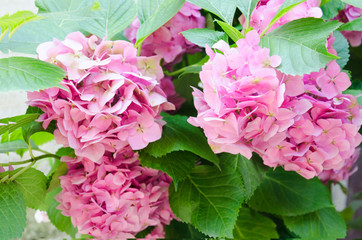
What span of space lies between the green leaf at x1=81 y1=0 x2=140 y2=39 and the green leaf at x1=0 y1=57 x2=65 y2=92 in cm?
8

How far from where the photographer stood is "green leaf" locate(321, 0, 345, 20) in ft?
1.42

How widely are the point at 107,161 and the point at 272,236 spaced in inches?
8.3

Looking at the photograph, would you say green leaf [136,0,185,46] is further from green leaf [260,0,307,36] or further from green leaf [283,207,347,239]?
green leaf [283,207,347,239]

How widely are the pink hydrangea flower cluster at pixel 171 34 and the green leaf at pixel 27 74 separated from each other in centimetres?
15

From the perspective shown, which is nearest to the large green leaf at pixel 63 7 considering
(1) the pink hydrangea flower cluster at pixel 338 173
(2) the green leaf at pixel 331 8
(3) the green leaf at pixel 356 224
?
(2) the green leaf at pixel 331 8

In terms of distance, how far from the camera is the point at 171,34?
43 cm

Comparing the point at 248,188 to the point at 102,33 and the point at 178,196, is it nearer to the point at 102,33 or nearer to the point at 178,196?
the point at 178,196

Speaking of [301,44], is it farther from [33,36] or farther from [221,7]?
[33,36]

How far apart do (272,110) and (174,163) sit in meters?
0.12

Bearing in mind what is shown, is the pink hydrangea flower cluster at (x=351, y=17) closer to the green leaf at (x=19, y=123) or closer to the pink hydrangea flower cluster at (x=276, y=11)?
the pink hydrangea flower cluster at (x=276, y=11)

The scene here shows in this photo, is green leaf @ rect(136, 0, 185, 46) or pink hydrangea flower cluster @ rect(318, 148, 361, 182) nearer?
green leaf @ rect(136, 0, 185, 46)

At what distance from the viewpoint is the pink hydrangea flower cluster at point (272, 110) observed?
0.29m

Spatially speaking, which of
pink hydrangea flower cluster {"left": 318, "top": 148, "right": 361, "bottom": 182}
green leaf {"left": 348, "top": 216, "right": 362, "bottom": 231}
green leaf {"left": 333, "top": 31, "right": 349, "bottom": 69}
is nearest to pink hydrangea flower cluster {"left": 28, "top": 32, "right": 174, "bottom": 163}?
green leaf {"left": 333, "top": 31, "right": 349, "bottom": 69}

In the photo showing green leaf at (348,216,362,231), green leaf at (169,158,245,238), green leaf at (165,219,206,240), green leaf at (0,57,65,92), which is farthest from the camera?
green leaf at (348,216,362,231)
